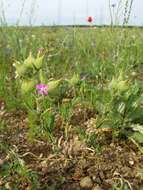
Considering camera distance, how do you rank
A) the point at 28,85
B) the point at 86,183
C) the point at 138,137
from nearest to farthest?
the point at 86,183, the point at 138,137, the point at 28,85

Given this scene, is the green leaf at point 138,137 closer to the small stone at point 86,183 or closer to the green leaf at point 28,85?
the small stone at point 86,183

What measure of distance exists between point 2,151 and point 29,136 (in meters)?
0.17

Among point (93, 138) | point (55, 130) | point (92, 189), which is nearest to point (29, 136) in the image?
point (55, 130)

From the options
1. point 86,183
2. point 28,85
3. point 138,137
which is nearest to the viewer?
point 86,183

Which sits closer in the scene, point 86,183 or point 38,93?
point 86,183

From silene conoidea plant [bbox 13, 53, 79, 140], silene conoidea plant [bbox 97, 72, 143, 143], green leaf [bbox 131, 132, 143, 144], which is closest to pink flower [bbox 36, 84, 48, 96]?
silene conoidea plant [bbox 13, 53, 79, 140]

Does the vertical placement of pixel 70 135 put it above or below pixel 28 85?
below

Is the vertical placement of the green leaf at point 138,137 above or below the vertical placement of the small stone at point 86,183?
above

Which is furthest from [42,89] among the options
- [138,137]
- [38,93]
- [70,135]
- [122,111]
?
[138,137]

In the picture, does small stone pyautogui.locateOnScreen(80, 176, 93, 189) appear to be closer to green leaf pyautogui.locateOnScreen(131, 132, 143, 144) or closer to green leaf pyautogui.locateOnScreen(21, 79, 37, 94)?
green leaf pyautogui.locateOnScreen(131, 132, 143, 144)

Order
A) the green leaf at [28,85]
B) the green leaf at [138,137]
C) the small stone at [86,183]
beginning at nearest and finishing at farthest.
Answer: the small stone at [86,183]
the green leaf at [138,137]
the green leaf at [28,85]

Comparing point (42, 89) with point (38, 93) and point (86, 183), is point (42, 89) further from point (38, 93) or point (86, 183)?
point (86, 183)

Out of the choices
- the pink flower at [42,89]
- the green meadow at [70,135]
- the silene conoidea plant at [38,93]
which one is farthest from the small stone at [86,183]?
the pink flower at [42,89]

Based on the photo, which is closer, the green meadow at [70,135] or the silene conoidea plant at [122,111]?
the green meadow at [70,135]
